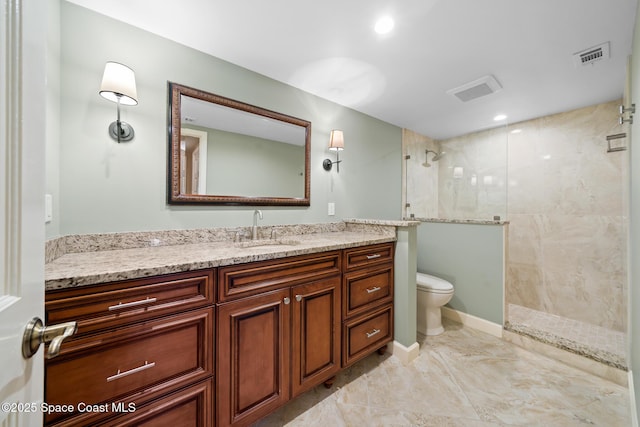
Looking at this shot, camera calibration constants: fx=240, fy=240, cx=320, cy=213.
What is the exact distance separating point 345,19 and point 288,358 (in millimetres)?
1914

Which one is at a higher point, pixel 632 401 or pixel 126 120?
pixel 126 120

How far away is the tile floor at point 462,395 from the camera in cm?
137

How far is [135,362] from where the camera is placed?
0.91 metres

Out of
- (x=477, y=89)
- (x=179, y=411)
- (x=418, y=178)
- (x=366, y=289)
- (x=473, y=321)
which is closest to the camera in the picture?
(x=179, y=411)

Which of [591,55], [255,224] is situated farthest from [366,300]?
[591,55]

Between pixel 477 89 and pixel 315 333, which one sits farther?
pixel 477 89

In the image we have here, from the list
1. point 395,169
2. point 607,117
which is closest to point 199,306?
point 395,169

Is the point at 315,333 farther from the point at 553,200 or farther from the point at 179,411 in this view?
the point at 553,200

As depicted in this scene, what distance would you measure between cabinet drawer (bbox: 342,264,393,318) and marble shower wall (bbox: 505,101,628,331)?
2.04 m

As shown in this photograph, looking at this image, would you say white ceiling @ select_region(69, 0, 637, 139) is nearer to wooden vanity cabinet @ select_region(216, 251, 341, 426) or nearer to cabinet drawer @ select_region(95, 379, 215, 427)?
wooden vanity cabinet @ select_region(216, 251, 341, 426)

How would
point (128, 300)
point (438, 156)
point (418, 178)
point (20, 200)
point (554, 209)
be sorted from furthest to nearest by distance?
point (438, 156), point (418, 178), point (554, 209), point (128, 300), point (20, 200)

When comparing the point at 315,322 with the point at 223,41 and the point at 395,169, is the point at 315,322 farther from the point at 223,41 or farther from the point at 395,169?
the point at 395,169

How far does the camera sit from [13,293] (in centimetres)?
40

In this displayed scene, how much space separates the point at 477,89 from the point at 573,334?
7.70 ft
